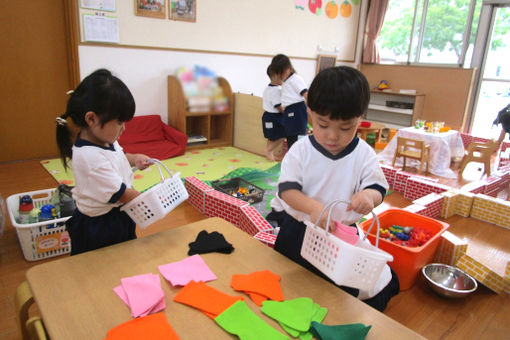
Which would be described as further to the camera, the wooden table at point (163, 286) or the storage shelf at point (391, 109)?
the storage shelf at point (391, 109)

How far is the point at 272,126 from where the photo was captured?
13.1 ft

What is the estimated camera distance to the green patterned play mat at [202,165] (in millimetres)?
3232

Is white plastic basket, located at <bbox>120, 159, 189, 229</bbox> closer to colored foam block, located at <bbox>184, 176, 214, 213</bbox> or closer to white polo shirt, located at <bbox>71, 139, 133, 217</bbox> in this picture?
white polo shirt, located at <bbox>71, 139, 133, 217</bbox>

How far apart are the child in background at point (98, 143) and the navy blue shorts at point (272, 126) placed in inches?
113

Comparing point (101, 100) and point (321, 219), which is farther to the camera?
point (101, 100)

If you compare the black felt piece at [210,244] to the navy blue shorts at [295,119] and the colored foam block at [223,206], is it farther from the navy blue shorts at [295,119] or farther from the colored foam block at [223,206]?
the navy blue shorts at [295,119]

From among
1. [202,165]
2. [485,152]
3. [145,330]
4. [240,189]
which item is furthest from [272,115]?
[145,330]

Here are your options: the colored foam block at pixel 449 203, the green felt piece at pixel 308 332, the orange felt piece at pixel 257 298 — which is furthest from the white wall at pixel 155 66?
the green felt piece at pixel 308 332

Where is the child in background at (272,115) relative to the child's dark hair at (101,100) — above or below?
below

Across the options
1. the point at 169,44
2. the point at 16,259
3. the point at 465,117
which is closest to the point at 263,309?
the point at 16,259

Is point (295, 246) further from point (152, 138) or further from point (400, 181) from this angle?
point (152, 138)

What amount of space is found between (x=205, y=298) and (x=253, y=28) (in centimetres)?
480

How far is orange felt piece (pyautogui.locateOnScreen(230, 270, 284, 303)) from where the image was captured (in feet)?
2.71

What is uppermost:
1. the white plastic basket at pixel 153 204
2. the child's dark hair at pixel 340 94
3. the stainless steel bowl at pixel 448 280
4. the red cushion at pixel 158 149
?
the child's dark hair at pixel 340 94
